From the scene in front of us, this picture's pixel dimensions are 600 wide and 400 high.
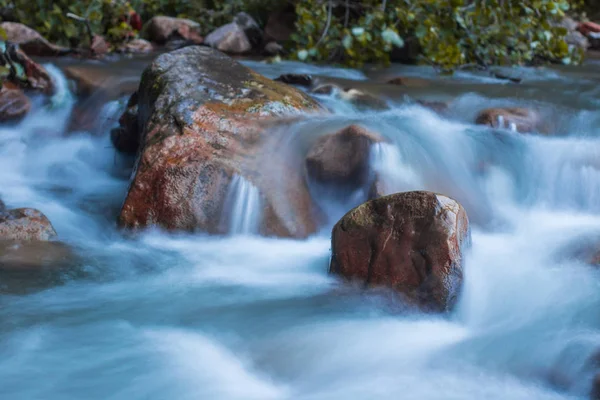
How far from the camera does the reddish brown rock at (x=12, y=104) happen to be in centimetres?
622

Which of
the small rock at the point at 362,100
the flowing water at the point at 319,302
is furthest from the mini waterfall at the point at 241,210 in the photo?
the small rock at the point at 362,100

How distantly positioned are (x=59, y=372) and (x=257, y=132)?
7.41 ft

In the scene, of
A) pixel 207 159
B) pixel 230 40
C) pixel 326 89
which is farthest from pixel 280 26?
pixel 207 159

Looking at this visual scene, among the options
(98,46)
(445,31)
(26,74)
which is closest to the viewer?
(26,74)

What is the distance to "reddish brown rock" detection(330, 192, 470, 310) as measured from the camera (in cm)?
325

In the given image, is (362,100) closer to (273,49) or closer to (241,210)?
(241,210)

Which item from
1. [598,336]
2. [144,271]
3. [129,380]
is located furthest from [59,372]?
[598,336]

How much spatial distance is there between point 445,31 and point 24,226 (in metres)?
5.04

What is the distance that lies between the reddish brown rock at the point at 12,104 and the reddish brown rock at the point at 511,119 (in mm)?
4001

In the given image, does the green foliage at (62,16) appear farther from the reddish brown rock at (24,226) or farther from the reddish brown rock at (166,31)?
the reddish brown rock at (24,226)

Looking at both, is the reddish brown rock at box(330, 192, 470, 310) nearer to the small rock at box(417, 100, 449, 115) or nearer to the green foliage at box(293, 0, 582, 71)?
the small rock at box(417, 100, 449, 115)

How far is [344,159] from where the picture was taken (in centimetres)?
446

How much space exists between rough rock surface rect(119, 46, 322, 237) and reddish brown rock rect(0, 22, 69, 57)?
4004mm

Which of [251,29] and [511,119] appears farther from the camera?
[251,29]
